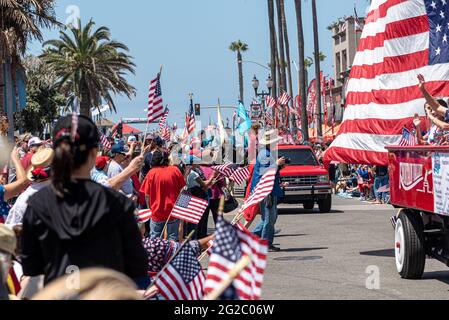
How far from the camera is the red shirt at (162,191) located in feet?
38.7

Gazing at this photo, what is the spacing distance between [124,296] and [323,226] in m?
16.3

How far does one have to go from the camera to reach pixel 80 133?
4434 mm

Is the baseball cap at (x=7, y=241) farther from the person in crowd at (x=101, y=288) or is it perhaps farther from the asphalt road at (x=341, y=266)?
the asphalt road at (x=341, y=266)

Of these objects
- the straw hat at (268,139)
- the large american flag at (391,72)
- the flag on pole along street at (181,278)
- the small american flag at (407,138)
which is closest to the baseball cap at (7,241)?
the flag on pole along street at (181,278)

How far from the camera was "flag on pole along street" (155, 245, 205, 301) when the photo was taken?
519 cm

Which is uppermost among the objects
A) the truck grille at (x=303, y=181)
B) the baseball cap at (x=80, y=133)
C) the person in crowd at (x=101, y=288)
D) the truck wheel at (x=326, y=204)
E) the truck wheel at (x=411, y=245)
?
the baseball cap at (x=80, y=133)

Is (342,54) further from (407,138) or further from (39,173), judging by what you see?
(39,173)

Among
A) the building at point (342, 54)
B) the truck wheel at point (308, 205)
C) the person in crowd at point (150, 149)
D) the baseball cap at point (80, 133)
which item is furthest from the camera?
the building at point (342, 54)

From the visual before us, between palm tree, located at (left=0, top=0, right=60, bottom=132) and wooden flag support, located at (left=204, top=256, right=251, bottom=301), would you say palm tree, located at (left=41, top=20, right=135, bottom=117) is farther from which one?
wooden flag support, located at (left=204, top=256, right=251, bottom=301)

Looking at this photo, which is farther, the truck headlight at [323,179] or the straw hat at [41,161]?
the truck headlight at [323,179]

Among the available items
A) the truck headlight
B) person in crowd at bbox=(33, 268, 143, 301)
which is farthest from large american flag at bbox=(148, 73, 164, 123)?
person in crowd at bbox=(33, 268, 143, 301)

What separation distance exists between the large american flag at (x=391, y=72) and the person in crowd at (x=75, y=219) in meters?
9.02

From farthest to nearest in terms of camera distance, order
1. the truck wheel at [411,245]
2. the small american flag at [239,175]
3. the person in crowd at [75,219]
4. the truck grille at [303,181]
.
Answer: the truck grille at [303,181] → the small american flag at [239,175] → the truck wheel at [411,245] → the person in crowd at [75,219]

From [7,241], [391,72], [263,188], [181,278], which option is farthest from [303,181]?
[7,241]
